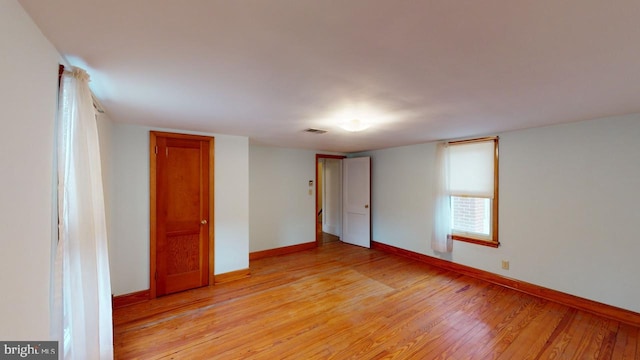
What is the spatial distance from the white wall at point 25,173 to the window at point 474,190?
4551 millimetres

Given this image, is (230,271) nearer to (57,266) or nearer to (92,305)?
(92,305)

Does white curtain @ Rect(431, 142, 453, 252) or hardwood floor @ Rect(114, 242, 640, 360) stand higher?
white curtain @ Rect(431, 142, 453, 252)

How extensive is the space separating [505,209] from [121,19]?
174 inches

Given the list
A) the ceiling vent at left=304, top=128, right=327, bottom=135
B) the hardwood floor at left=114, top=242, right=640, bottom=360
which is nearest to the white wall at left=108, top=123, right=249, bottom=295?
the hardwood floor at left=114, top=242, right=640, bottom=360

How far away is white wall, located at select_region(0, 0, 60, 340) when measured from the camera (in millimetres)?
908

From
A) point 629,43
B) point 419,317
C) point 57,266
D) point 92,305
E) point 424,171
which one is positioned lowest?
point 419,317

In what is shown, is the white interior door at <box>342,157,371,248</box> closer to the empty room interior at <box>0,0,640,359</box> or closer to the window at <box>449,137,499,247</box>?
the empty room interior at <box>0,0,640,359</box>

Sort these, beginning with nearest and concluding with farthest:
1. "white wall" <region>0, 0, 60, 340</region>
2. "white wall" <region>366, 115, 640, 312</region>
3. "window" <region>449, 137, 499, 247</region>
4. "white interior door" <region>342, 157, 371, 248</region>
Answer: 1. "white wall" <region>0, 0, 60, 340</region>
2. "white wall" <region>366, 115, 640, 312</region>
3. "window" <region>449, 137, 499, 247</region>
4. "white interior door" <region>342, 157, 371, 248</region>

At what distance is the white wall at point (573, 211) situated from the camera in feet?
8.80

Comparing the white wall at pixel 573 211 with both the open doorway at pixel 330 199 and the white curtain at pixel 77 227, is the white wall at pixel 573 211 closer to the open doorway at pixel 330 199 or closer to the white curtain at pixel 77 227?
the open doorway at pixel 330 199

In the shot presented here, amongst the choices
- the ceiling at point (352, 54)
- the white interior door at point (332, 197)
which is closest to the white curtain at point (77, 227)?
the ceiling at point (352, 54)

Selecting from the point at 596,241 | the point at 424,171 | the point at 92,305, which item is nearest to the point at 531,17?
the point at 92,305

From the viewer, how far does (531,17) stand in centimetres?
106

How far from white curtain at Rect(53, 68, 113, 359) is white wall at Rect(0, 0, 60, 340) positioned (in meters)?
0.11
